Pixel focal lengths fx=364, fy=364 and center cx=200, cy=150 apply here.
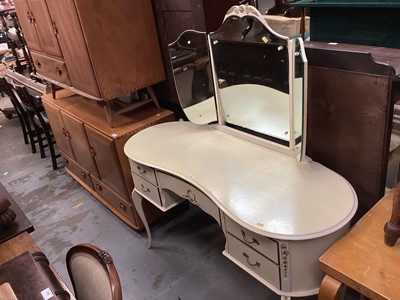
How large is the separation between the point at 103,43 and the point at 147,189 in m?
0.82

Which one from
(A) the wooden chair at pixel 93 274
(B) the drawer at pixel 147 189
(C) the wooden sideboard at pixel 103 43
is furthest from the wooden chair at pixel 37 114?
(A) the wooden chair at pixel 93 274

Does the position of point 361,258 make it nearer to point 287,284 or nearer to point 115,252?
point 287,284

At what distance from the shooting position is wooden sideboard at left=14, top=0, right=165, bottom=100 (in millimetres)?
1911

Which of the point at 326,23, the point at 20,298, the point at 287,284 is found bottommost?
the point at 287,284

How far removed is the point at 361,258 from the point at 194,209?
5.11ft

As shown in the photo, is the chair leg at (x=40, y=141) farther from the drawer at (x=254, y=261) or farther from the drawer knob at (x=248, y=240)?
the drawer knob at (x=248, y=240)

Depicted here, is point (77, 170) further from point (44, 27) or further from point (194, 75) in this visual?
point (194, 75)

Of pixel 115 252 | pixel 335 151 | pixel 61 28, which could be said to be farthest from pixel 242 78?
pixel 115 252

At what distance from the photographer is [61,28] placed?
212 centimetres

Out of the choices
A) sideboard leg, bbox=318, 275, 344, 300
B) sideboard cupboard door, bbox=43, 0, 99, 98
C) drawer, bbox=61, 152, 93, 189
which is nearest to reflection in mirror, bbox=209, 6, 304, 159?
sideboard leg, bbox=318, 275, 344, 300

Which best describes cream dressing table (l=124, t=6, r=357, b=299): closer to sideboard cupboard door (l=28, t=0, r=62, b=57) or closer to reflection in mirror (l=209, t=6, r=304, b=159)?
reflection in mirror (l=209, t=6, r=304, b=159)

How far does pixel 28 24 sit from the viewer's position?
2615 mm

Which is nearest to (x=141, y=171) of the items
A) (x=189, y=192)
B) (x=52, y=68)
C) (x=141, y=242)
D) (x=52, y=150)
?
(x=189, y=192)

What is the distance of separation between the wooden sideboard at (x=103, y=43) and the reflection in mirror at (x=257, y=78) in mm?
597
